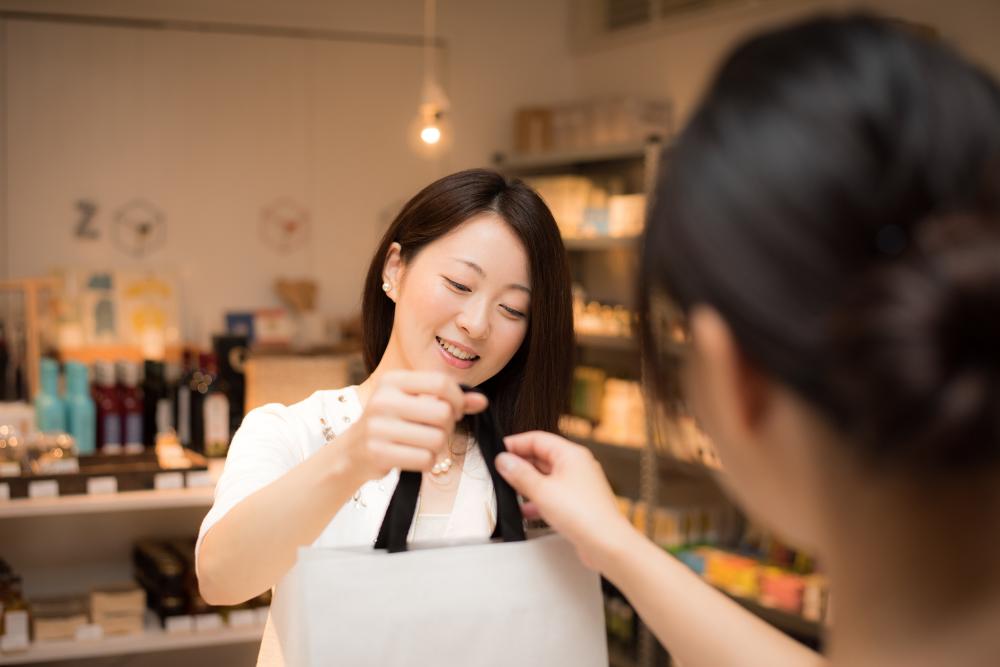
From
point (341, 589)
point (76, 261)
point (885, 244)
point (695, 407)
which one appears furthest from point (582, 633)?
point (76, 261)

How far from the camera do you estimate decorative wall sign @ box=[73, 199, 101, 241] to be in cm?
457

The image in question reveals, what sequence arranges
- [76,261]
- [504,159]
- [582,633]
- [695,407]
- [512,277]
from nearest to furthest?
[695,407]
[582,633]
[512,277]
[76,261]
[504,159]

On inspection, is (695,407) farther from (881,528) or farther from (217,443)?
(217,443)

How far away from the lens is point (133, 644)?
10.8 ft

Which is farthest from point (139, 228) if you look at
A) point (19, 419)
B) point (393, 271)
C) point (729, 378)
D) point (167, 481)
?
point (729, 378)

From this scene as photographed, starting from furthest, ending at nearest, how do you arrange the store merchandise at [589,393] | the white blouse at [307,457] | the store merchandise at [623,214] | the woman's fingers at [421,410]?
the store merchandise at [589,393]
the store merchandise at [623,214]
the white blouse at [307,457]
the woman's fingers at [421,410]

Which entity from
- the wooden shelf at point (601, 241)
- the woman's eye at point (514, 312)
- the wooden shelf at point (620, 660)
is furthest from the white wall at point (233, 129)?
the woman's eye at point (514, 312)

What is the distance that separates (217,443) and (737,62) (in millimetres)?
3234

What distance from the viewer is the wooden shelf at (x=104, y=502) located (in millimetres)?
3125

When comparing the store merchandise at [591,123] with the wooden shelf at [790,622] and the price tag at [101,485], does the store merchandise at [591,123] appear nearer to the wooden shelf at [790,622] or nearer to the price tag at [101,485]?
the wooden shelf at [790,622]

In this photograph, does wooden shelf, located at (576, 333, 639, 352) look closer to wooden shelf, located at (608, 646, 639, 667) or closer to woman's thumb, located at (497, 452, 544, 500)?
wooden shelf, located at (608, 646, 639, 667)

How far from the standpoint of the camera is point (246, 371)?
3730 mm

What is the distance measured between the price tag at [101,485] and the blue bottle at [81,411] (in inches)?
11.9

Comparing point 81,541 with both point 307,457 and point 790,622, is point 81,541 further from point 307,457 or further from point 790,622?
point 307,457
